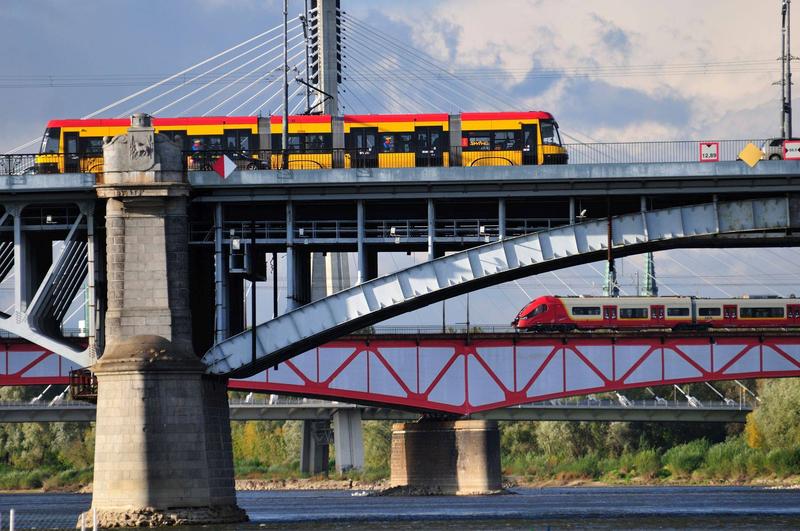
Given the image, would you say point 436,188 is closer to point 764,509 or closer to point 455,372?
point 764,509

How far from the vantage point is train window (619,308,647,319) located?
129m

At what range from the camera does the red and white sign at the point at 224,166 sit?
63094 millimetres

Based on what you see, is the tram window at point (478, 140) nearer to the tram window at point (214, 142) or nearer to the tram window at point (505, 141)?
the tram window at point (505, 141)

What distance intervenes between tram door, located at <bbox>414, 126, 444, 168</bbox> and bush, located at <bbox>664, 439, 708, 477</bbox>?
285 feet

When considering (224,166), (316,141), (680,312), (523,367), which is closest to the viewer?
(224,166)

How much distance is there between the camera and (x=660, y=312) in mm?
128375

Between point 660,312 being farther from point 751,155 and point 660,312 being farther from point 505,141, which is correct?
point 751,155

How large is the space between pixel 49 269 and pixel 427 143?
16.7 m

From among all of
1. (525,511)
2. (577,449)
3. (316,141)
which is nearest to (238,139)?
(316,141)

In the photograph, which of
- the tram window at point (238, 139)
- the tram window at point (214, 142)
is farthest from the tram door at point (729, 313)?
the tram window at point (214, 142)

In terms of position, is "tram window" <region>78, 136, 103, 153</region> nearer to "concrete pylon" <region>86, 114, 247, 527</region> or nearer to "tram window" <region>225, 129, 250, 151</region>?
"tram window" <region>225, 129, 250, 151</region>

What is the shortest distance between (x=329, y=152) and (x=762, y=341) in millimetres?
50930

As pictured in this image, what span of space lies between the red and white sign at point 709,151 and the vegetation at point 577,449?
75371 millimetres

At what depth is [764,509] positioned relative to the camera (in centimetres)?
8650
